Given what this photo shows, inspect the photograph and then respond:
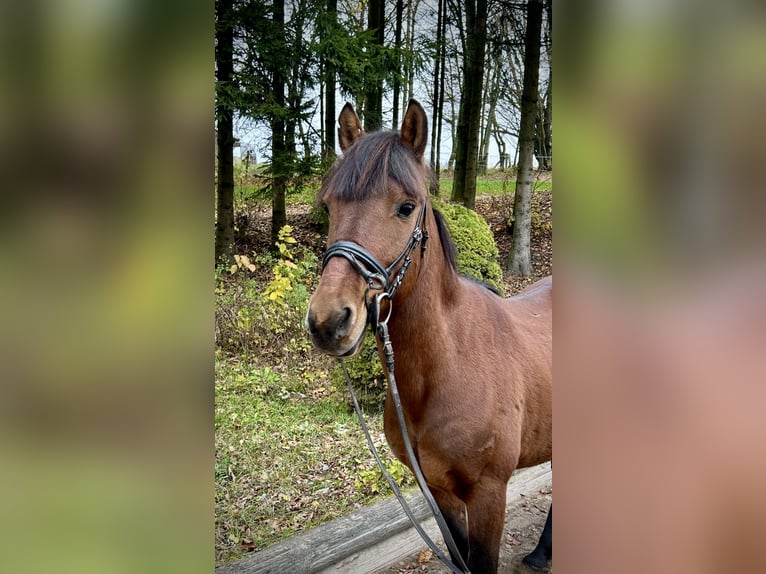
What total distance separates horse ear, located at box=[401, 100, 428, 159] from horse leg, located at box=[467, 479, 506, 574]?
47.6 inches

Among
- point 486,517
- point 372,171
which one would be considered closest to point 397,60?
point 372,171

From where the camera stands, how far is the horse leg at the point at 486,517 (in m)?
1.89

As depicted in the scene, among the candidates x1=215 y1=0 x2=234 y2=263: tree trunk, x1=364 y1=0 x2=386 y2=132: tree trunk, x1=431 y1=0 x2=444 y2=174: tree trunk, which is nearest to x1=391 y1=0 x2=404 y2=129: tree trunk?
x1=364 y1=0 x2=386 y2=132: tree trunk

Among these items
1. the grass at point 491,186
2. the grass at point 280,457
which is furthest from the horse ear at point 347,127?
the grass at point 491,186

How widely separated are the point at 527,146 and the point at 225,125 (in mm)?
3274

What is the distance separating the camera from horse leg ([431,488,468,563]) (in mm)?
2164

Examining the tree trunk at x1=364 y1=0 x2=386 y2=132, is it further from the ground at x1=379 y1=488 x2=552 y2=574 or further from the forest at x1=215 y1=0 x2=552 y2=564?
the ground at x1=379 y1=488 x2=552 y2=574

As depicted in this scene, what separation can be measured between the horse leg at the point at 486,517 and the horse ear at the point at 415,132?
1210 mm
